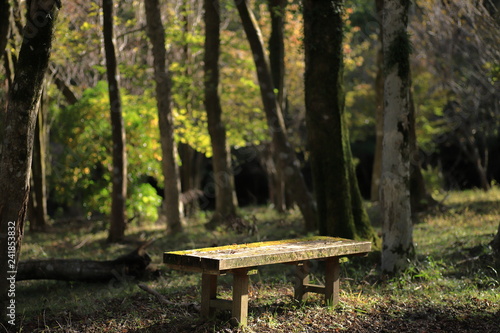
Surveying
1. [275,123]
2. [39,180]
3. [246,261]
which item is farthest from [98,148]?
[246,261]

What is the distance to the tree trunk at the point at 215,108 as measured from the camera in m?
13.8

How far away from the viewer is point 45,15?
19.4 feet

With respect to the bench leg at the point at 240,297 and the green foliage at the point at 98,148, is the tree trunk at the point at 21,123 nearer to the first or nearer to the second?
the bench leg at the point at 240,297

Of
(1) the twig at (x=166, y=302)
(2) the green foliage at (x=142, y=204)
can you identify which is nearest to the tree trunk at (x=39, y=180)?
(2) the green foliage at (x=142, y=204)

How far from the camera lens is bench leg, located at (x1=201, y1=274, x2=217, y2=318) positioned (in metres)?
6.02

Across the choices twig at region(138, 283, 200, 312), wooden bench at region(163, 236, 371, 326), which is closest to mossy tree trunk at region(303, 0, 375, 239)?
wooden bench at region(163, 236, 371, 326)

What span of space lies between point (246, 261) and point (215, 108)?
28.9 ft

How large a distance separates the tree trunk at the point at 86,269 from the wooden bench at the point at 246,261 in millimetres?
2729

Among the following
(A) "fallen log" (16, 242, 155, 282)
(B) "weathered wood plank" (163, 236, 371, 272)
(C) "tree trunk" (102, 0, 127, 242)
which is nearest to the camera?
(B) "weathered wood plank" (163, 236, 371, 272)

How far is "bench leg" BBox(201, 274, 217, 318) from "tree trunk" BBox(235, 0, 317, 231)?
6.42 meters

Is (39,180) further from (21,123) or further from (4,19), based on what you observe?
(21,123)

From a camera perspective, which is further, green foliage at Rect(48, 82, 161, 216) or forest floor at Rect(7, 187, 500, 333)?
green foliage at Rect(48, 82, 161, 216)

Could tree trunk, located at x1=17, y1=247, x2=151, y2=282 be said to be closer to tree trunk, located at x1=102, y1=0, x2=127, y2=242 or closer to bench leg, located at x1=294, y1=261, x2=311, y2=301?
bench leg, located at x1=294, y1=261, x2=311, y2=301

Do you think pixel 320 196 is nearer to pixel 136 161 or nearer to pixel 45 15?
pixel 45 15
